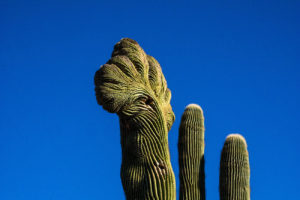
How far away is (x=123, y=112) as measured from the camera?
236 inches

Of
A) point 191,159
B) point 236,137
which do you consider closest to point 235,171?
point 236,137

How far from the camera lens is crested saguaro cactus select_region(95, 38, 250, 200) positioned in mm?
5938

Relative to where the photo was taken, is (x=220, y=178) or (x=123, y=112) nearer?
(x=123, y=112)

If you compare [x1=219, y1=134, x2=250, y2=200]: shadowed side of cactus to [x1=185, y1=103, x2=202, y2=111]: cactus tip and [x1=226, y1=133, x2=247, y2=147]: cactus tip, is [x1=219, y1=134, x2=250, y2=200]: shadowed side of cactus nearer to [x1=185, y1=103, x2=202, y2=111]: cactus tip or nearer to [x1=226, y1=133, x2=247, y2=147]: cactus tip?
[x1=226, y1=133, x2=247, y2=147]: cactus tip

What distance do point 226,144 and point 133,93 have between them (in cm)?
167

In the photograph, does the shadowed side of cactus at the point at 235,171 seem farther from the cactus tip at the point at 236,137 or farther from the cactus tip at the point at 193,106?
the cactus tip at the point at 193,106

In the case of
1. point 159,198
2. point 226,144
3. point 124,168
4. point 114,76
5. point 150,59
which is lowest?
point 159,198

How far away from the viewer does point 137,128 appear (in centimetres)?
602

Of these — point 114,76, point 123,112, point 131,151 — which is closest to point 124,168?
point 131,151

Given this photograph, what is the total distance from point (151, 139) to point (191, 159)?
97 centimetres

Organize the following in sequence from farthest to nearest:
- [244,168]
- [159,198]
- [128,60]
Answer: [244,168] < [128,60] < [159,198]

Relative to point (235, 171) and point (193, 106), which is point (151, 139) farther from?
point (235, 171)

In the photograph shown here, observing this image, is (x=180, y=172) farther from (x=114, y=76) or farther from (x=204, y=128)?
(x=114, y=76)

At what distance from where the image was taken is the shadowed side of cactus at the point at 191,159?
676 cm
